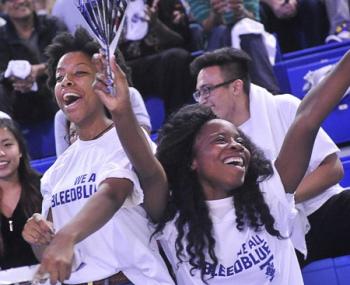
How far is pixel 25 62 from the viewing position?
5.16 m

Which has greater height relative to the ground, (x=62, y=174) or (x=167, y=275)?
(x=62, y=174)

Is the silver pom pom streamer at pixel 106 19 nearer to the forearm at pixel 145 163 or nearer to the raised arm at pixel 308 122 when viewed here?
the forearm at pixel 145 163

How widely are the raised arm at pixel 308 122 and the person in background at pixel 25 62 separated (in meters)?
2.50

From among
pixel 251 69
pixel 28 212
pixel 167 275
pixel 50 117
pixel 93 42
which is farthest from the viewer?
pixel 50 117

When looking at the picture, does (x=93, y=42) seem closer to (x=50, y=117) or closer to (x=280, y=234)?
(x=280, y=234)

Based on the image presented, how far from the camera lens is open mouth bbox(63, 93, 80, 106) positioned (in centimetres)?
281

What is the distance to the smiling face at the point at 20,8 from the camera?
5.46m

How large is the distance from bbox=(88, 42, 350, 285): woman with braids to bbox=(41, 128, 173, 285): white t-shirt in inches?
3.5

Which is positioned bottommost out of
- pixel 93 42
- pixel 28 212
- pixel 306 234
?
pixel 306 234

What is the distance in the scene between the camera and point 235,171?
281 centimetres

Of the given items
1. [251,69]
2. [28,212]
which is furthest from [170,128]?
[251,69]

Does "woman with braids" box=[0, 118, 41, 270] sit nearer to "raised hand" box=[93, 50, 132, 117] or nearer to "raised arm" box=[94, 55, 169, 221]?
"raised arm" box=[94, 55, 169, 221]

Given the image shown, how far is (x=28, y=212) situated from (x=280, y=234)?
1037mm

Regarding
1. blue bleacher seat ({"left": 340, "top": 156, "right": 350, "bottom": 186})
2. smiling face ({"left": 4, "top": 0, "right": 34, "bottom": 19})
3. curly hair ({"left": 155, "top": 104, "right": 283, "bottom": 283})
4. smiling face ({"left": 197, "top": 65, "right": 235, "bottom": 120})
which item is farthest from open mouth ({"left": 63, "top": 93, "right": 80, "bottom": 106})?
smiling face ({"left": 4, "top": 0, "right": 34, "bottom": 19})
